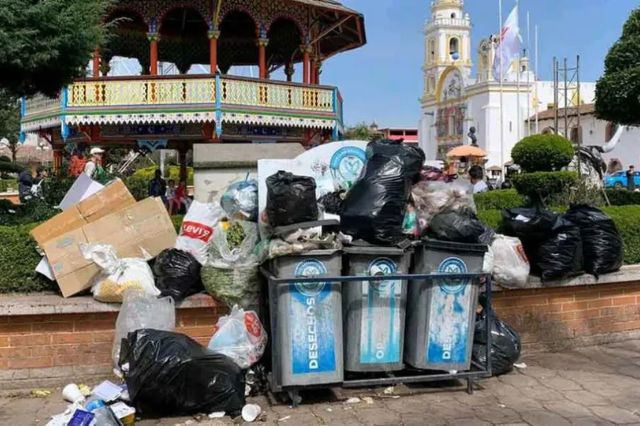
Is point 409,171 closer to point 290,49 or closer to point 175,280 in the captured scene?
point 175,280

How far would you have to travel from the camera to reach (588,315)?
6219 millimetres

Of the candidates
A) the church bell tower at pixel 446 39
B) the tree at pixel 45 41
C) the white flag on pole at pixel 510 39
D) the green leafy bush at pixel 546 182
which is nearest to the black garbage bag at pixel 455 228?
the tree at pixel 45 41

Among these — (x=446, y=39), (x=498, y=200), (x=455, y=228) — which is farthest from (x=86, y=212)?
(x=446, y=39)

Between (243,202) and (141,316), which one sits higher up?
(243,202)

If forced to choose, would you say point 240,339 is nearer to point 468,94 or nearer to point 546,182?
point 546,182

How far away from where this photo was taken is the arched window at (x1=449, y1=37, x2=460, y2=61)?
89.9 m

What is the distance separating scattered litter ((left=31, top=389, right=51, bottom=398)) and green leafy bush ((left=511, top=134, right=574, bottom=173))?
1241cm

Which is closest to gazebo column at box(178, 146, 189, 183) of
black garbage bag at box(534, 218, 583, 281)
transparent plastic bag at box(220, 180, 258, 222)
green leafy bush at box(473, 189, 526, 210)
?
green leafy bush at box(473, 189, 526, 210)

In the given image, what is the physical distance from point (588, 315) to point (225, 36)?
17.9 metres

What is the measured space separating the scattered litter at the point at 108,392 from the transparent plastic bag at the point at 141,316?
225 mm

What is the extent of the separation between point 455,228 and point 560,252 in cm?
149

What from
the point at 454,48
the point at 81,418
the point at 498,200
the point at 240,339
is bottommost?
the point at 81,418

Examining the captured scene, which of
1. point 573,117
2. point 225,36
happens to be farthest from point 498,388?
point 573,117

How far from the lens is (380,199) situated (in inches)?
184
